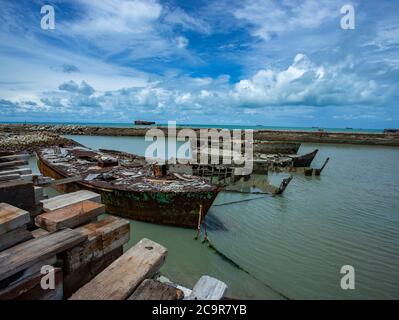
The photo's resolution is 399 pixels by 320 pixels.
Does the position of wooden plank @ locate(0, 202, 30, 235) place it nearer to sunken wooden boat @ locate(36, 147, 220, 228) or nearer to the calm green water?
the calm green water

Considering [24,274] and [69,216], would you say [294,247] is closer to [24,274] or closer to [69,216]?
[69,216]

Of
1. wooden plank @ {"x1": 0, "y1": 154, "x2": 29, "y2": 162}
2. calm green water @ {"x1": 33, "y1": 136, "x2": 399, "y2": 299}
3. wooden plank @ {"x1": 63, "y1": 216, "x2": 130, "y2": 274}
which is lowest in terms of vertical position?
calm green water @ {"x1": 33, "y1": 136, "x2": 399, "y2": 299}

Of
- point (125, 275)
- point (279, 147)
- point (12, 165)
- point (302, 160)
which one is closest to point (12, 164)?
point (12, 165)

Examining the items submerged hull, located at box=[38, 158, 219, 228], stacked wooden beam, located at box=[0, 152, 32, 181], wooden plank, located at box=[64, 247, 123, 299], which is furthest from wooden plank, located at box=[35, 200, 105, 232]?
submerged hull, located at box=[38, 158, 219, 228]

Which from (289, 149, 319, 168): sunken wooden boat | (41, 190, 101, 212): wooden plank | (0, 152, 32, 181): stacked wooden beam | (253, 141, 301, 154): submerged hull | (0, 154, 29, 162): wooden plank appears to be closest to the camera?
(41, 190, 101, 212): wooden plank
